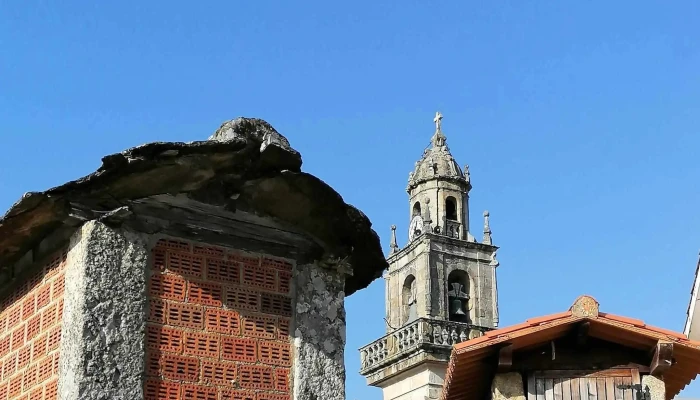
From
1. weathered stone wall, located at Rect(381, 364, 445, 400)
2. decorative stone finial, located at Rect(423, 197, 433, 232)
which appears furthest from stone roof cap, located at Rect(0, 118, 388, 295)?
decorative stone finial, located at Rect(423, 197, 433, 232)

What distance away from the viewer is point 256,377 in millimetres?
5387

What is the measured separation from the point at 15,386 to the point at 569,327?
5.99 meters

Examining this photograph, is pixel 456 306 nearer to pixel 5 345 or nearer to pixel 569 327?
pixel 569 327

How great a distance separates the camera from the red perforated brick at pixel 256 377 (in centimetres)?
534

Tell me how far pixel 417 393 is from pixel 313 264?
1057 inches

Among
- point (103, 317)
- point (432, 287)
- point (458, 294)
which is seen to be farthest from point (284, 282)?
point (458, 294)

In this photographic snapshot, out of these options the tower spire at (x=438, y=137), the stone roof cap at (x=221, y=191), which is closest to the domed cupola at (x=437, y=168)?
the tower spire at (x=438, y=137)

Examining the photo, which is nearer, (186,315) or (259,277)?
(186,315)

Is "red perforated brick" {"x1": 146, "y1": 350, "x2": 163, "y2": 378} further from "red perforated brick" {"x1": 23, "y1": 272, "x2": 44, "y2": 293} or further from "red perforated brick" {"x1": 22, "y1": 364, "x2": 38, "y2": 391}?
"red perforated brick" {"x1": 23, "y1": 272, "x2": 44, "y2": 293}

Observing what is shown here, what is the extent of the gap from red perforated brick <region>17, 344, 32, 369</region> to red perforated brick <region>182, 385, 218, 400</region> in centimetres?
94

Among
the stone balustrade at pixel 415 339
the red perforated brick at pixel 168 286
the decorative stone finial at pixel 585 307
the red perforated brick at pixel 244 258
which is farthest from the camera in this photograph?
the stone balustrade at pixel 415 339

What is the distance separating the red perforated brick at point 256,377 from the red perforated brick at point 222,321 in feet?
0.68

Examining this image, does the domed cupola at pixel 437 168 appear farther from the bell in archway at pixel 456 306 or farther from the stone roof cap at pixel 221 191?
the stone roof cap at pixel 221 191

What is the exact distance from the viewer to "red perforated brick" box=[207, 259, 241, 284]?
541 cm
